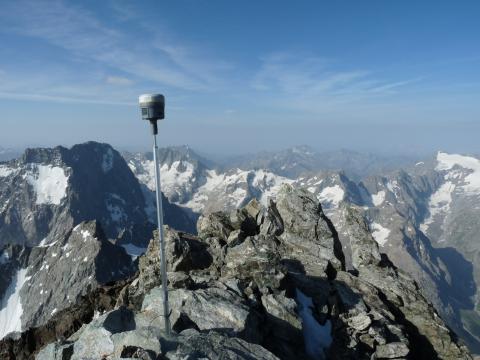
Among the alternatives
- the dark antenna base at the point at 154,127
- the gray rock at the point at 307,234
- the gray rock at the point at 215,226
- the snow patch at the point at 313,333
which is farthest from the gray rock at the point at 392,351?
the dark antenna base at the point at 154,127

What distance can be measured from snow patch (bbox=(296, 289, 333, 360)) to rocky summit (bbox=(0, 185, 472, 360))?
8 centimetres

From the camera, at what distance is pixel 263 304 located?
26.3 metres

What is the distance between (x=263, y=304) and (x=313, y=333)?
446 centimetres

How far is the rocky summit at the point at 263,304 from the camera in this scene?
18.3 meters

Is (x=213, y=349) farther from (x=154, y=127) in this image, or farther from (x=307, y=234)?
(x=307, y=234)

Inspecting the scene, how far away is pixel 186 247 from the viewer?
35.2 meters

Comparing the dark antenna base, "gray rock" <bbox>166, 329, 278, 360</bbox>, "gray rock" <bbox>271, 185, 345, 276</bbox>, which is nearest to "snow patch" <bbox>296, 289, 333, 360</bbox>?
"gray rock" <bbox>271, 185, 345, 276</bbox>

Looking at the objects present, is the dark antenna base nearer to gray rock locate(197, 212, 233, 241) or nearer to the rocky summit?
the rocky summit

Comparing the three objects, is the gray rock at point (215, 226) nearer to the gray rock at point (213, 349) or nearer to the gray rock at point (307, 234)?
the gray rock at point (307, 234)

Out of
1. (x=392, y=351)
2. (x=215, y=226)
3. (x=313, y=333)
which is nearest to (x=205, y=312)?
(x=313, y=333)

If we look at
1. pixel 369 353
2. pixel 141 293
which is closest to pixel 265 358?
pixel 369 353

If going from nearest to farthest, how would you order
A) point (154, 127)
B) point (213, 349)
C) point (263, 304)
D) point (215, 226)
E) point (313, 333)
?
point (213, 349) → point (154, 127) → point (263, 304) → point (313, 333) → point (215, 226)

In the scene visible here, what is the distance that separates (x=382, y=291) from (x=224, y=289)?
19.5 metres

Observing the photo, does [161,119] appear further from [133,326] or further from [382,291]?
[382,291]
